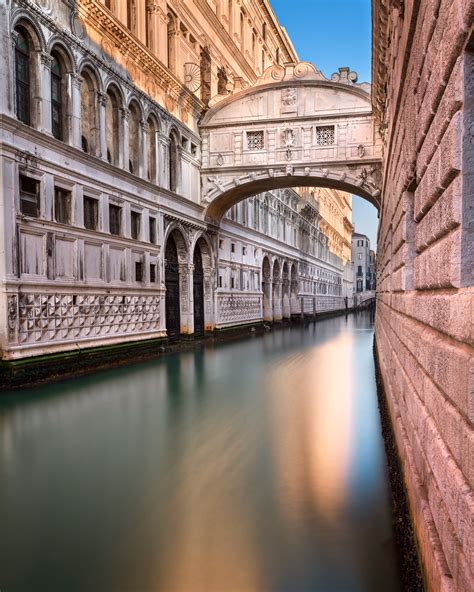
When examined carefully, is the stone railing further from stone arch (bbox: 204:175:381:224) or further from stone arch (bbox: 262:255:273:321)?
stone arch (bbox: 204:175:381:224)

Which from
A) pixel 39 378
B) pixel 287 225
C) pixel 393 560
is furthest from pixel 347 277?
pixel 393 560

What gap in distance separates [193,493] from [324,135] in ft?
47.6

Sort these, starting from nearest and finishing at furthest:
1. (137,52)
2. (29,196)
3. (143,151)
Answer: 1. (29,196)
2. (137,52)
3. (143,151)

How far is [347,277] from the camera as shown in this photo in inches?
2530

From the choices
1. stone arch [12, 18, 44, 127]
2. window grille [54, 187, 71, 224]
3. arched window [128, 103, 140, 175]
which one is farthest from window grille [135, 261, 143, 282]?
stone arch [12, 18, 44, 127]

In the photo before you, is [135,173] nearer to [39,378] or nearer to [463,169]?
[39,378]

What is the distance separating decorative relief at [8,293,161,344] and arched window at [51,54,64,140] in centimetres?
337

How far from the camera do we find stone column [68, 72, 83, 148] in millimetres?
10750

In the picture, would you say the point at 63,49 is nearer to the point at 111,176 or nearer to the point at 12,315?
Answer: the point at 111,176

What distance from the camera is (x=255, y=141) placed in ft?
57.0

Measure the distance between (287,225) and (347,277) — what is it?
35150 millimetres

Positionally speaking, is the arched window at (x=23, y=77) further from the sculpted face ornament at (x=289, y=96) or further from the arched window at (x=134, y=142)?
the sculpted face ornament at (x=289, y=96)

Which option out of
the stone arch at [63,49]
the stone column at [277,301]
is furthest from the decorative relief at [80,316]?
the stone column at [277,301]

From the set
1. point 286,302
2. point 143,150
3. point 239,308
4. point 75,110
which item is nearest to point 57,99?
point 75,110
